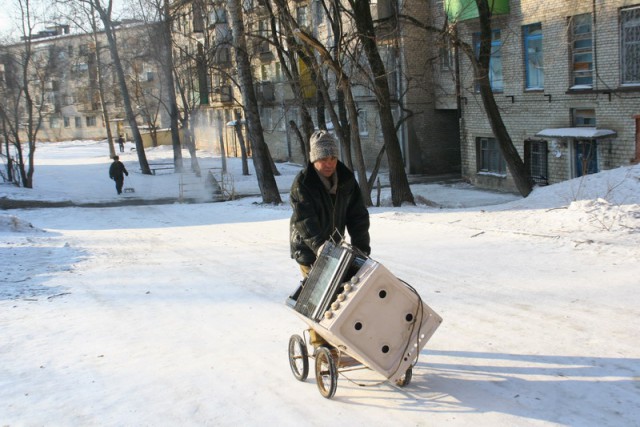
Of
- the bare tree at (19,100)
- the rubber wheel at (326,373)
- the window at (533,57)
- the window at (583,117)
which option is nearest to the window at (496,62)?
the window at (533,57)

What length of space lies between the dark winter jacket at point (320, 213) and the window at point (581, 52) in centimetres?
1913

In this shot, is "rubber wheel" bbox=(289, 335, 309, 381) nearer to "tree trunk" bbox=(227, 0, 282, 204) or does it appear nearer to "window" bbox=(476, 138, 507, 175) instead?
"tree trunk" bbox=(227, 0, 282, 204)

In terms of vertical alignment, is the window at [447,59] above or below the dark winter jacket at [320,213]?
above

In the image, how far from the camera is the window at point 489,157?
92.2 ft

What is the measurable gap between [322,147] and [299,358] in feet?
5.49

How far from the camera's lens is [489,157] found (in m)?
28.9

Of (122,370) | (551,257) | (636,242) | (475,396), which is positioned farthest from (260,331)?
(636,242)

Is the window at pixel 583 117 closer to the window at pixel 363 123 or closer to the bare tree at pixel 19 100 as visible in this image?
the window at pixel 363 123

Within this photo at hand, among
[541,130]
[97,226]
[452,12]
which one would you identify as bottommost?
[97,226]

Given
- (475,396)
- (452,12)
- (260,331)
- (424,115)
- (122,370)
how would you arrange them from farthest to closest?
1. (424,115)
2. (452,12)
3. (260,331)
4. (122,370)
5. (475,396)

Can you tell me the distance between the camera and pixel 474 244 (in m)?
10.8

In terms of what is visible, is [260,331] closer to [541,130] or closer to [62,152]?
[541,130]

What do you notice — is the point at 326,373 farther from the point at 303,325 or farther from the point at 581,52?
the point at 581,52

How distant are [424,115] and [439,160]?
7.45 feet
